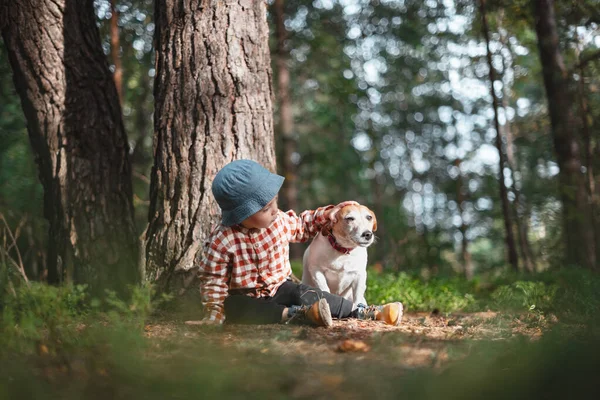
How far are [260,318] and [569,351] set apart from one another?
2394mm

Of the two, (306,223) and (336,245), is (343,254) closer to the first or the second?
(336,245)

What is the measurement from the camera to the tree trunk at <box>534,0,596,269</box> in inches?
326

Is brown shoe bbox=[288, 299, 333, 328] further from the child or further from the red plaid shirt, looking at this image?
the red plaid shirt

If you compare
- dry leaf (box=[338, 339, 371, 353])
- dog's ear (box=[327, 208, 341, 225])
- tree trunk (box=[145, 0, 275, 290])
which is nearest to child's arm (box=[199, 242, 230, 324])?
tree trunk (box=[145, 0, 275, 290])

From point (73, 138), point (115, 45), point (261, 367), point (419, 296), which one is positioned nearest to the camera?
point (261, 367)

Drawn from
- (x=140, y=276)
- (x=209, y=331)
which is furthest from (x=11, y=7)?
(x=209, y=331)

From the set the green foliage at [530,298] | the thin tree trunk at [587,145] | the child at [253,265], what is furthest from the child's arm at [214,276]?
the thin tree trunk at [587,145]

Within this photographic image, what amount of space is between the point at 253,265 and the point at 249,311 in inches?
14.4

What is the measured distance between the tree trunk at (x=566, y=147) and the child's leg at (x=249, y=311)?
17.5 ft

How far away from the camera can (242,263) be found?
4371 mm

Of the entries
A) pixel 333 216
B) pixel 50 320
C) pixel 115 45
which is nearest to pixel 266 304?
pixel 333 216

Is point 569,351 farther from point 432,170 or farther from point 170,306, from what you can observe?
point 432,170

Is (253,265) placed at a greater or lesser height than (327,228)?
lesser

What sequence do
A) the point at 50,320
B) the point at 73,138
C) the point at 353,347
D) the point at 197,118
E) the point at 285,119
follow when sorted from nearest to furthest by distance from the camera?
the point at 353,347 < the point at 50,320 < the point at 197,118 < the point at 73,138 < the point at 285,119
